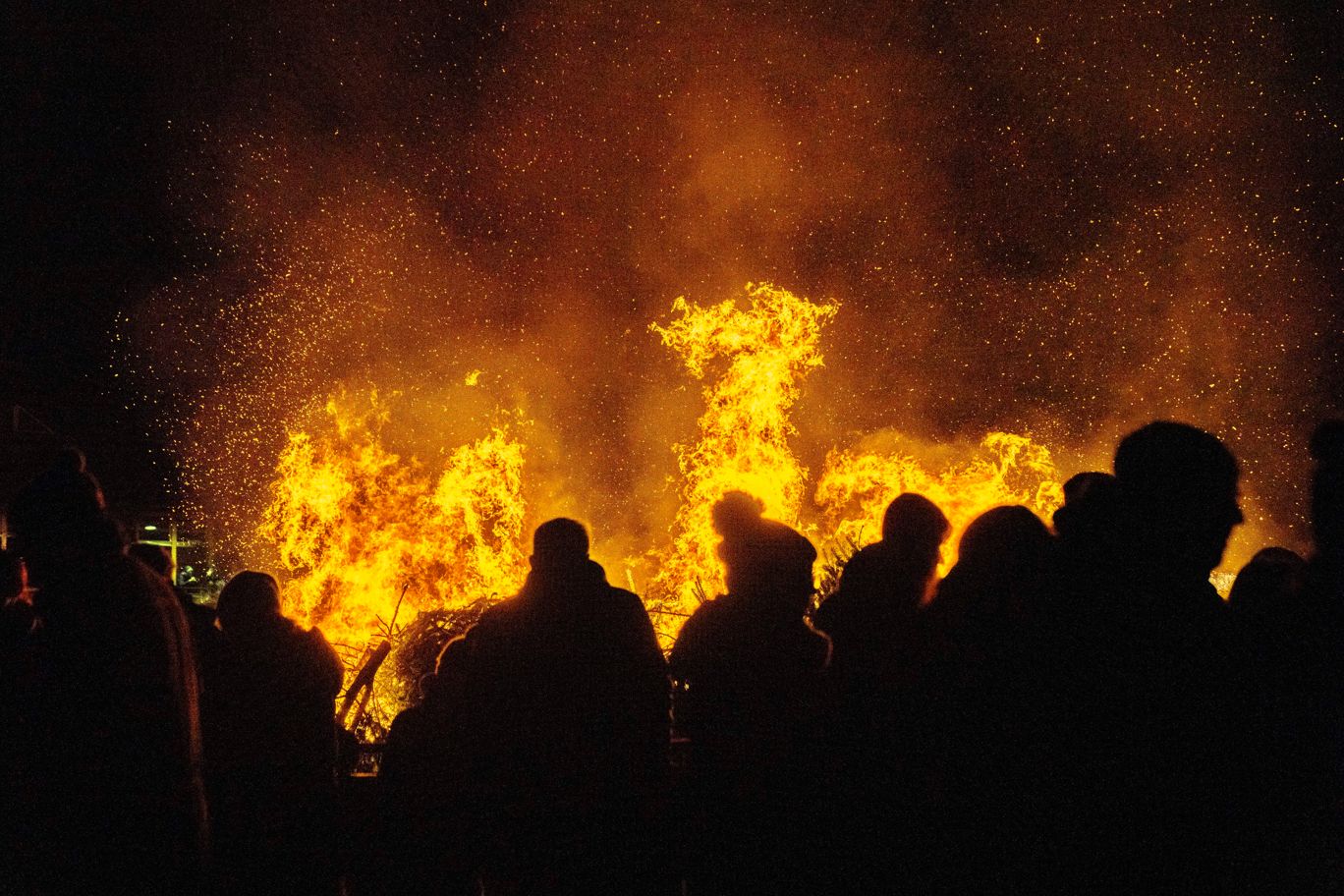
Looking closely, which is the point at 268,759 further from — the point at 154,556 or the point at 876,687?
the point at 876,687

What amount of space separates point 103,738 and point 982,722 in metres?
2.03

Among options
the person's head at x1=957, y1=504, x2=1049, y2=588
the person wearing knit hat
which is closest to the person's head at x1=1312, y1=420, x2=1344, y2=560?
the person's head at x1=957, y1=504, x2=1049, y2=588

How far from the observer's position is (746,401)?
455 inches

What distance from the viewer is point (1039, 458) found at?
13.6m

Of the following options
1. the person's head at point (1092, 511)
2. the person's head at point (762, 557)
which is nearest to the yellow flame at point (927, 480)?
the person's head at point (762, 557)

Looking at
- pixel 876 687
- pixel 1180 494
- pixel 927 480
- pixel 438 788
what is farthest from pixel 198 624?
pixel 927 480

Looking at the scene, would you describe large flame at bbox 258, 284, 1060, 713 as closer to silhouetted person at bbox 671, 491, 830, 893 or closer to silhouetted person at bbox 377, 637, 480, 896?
silhouetted person at bbox 377, 637, 480, 896

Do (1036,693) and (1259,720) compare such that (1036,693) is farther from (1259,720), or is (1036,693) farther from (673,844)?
(673,844)

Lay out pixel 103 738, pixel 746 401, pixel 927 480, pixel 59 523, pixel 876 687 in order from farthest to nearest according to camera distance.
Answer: pixel 927 480, pixel 746 401, pixel 876 687, pixel 59 523, pixel 103 738

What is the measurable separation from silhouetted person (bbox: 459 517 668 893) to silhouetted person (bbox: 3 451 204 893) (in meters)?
0.83

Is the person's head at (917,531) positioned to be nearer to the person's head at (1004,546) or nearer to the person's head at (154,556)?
the person's head at (1004,546)

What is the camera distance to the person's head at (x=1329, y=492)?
2.10 metres

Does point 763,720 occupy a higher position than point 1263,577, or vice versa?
point 1263,577

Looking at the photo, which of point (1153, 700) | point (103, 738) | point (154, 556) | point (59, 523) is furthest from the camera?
point (154, 556)
